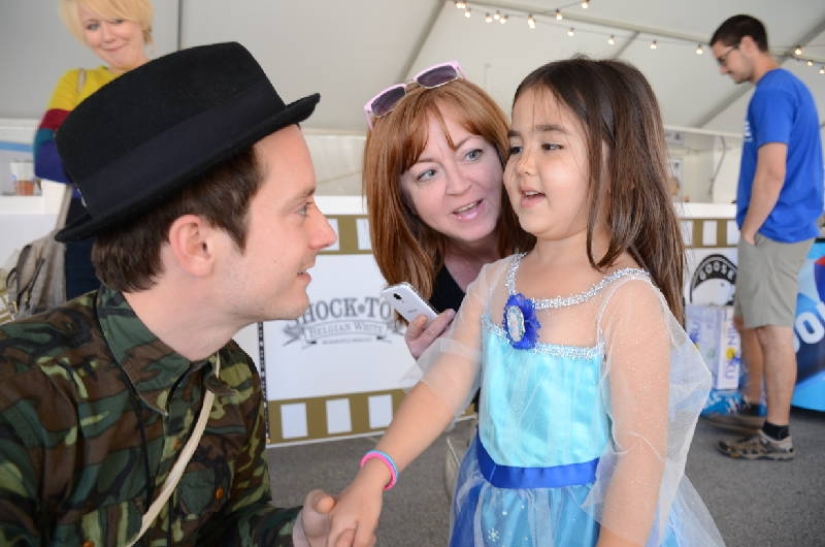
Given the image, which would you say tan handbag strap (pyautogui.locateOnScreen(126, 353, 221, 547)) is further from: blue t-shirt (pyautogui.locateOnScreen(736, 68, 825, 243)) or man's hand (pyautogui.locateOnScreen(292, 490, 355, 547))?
blue t-shirt (pyautogui.locateOnScreen(736, 68, 825, 243))

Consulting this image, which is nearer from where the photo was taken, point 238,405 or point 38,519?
point 38,519

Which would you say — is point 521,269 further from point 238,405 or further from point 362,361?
point 362,361

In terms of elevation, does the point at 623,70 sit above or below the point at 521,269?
above

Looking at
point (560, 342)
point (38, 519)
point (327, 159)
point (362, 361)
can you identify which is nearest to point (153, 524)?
point (38, 519)

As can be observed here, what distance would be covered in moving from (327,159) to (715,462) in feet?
20.3

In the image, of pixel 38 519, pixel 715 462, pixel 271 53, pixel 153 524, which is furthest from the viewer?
pixel 271 53

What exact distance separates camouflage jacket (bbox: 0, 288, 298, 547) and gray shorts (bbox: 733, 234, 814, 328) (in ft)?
8.07

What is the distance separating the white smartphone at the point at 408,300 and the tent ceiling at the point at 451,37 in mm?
4927

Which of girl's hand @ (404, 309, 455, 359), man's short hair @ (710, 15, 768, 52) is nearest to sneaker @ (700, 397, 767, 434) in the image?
man's short hair @ (710, 15, 768, 52)

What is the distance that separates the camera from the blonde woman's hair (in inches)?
69.9

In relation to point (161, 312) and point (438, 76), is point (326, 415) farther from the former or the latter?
point (161, 312)

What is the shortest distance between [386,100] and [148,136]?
823 mm

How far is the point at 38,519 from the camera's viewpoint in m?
0.80

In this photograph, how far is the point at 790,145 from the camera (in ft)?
8.73
